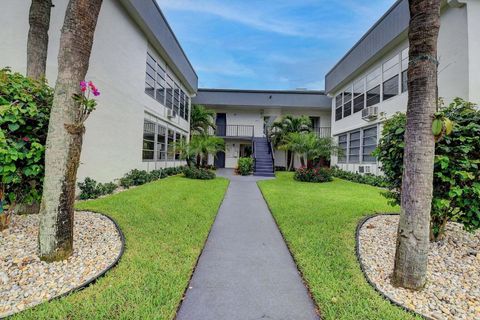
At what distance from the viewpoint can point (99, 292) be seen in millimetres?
2432

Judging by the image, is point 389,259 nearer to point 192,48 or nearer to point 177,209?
point 177,209

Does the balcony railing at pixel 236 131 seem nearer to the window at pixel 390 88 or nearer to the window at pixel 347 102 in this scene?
the window at pixel 347 102

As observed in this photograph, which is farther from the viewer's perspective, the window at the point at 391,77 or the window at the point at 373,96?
the window at the point at 373,96

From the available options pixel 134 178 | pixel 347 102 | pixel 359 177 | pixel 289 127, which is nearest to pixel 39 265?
pixel 134 178

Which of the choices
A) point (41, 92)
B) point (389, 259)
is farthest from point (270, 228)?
point (41, 92)

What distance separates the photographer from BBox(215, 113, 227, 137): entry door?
21297 mm

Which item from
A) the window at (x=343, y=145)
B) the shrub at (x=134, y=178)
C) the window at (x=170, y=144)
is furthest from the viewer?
the window at (x=343, y=145)

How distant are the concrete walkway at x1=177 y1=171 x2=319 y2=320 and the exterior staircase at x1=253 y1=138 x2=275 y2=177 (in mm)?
10349

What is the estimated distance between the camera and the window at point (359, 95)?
13.8m

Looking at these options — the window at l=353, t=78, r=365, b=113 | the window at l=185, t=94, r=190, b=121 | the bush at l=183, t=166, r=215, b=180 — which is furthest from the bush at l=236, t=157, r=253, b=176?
the window at l=353, t=78, r=365, b=113

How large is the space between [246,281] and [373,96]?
13.1 m

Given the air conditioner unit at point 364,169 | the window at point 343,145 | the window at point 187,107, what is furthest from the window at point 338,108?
the window at point 187,107

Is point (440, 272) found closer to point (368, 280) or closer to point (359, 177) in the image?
point (368, 280)

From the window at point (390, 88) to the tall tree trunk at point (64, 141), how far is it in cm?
1213
